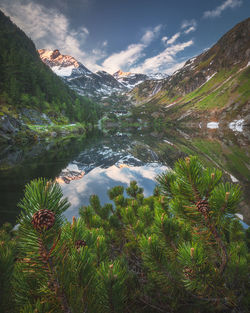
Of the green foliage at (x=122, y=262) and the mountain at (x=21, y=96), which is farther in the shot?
the mountain at (x=21, y=96)

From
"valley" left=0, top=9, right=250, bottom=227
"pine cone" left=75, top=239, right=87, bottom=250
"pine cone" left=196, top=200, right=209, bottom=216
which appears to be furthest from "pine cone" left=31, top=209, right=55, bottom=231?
"valley" left=0, top=9, right=250, bottom=227

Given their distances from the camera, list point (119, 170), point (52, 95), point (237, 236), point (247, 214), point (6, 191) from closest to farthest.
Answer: point (237, 236) < point (247, 214) < point (6, 191) < point (119, 170) < point (52, 95)

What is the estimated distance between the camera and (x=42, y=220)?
33.2 inches

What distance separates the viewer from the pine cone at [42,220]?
831 millimetres

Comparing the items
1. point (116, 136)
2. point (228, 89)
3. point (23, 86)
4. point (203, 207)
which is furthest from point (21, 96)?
point (228, 89)

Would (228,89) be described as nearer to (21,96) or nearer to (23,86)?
(23,86)

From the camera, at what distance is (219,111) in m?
130

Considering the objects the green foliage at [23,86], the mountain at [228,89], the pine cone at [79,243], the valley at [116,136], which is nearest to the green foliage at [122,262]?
the pine cone at [79,243]

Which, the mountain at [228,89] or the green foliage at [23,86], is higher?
the mountain at [228,89]

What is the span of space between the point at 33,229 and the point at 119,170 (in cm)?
1330

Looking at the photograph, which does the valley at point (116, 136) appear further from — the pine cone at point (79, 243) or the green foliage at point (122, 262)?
the pine cone at point (79, 243)

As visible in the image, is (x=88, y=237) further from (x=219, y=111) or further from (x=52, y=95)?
(x=219, y=111)

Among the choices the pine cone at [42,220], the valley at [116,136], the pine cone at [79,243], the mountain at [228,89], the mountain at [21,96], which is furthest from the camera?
the mountain at [228,89]

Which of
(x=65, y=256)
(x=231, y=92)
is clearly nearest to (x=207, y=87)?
(x=231, y=92)
